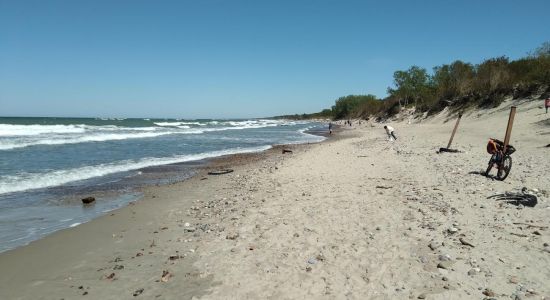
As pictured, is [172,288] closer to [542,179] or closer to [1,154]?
[542,179]

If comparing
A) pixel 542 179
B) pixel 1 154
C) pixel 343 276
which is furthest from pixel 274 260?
pixel 1 154

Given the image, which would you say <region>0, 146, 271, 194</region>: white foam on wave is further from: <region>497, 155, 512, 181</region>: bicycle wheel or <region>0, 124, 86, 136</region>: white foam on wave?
<region>0, 124, 86, 136</region>: white foam on wave

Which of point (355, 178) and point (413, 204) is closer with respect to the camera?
point (413, 204)

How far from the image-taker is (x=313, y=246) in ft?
22.2

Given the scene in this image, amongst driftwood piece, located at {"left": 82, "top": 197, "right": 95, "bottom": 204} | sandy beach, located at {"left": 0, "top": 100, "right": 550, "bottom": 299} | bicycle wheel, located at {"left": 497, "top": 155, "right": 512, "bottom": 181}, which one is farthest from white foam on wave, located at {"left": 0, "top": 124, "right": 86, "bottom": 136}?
bicycle wheel, located at {"left": 497, "top": 155, "right": 512, "bottom": 181}

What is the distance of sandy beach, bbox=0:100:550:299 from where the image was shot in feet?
17.6

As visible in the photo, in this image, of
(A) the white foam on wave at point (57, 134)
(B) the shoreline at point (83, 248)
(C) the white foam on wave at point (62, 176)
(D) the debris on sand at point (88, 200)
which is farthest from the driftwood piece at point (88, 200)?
(A) the white foam on wave at point (57, 134)

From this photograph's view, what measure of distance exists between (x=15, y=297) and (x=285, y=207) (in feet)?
18.3

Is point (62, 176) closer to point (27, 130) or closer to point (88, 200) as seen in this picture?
point (88, 200)

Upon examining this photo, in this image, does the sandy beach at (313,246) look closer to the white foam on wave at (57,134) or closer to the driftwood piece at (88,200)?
the driftwood piece at (88,200)

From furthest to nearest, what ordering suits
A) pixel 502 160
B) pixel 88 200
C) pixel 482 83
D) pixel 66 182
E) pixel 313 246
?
1. pixel 482 83
2. pixel 66 182
3. pixel 88 200
4. pixel 502 160
5. pixel 313 246

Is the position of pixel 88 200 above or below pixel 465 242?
below

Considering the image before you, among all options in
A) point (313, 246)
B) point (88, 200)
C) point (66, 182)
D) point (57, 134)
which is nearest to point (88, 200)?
point (88, 200)

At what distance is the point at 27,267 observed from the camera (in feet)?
21.7
